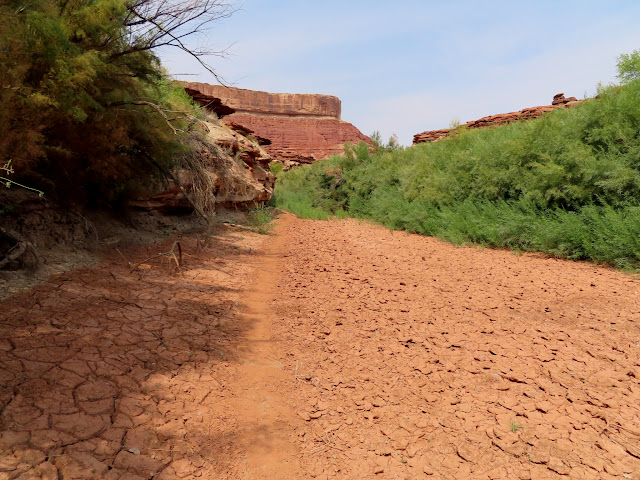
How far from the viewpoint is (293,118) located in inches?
2438

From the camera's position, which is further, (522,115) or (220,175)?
(522,115)

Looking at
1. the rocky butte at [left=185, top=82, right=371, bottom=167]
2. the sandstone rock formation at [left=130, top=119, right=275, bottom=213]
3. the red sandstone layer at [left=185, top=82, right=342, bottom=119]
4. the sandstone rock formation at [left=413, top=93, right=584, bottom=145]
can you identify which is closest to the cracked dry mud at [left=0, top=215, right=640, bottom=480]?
the sandstone rock formation at [left=130, top=119, right=275, bottom=213]

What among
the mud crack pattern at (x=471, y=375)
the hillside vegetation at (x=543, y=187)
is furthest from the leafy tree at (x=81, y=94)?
the hillside vegetation at (x=543, y=187)

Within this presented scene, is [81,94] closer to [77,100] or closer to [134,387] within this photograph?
[77,100]

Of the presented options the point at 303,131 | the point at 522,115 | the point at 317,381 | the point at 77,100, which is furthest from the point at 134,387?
the point at 303,131

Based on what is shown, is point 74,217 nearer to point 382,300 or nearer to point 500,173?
point 382,300

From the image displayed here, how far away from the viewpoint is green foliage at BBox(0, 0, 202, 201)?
13.7 ft

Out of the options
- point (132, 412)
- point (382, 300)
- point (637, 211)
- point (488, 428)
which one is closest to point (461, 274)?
point (382, 300)

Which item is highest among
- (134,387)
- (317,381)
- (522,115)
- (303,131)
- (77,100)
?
(303,131)

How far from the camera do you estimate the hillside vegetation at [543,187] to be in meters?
6.73

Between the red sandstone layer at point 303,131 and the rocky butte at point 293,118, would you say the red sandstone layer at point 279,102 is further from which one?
the red sandstone layer at point 303,131

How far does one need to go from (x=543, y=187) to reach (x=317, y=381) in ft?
22.7

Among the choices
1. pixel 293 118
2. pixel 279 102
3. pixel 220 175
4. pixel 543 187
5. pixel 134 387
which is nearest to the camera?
pixel 134 387

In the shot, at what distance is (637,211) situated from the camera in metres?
6.25
